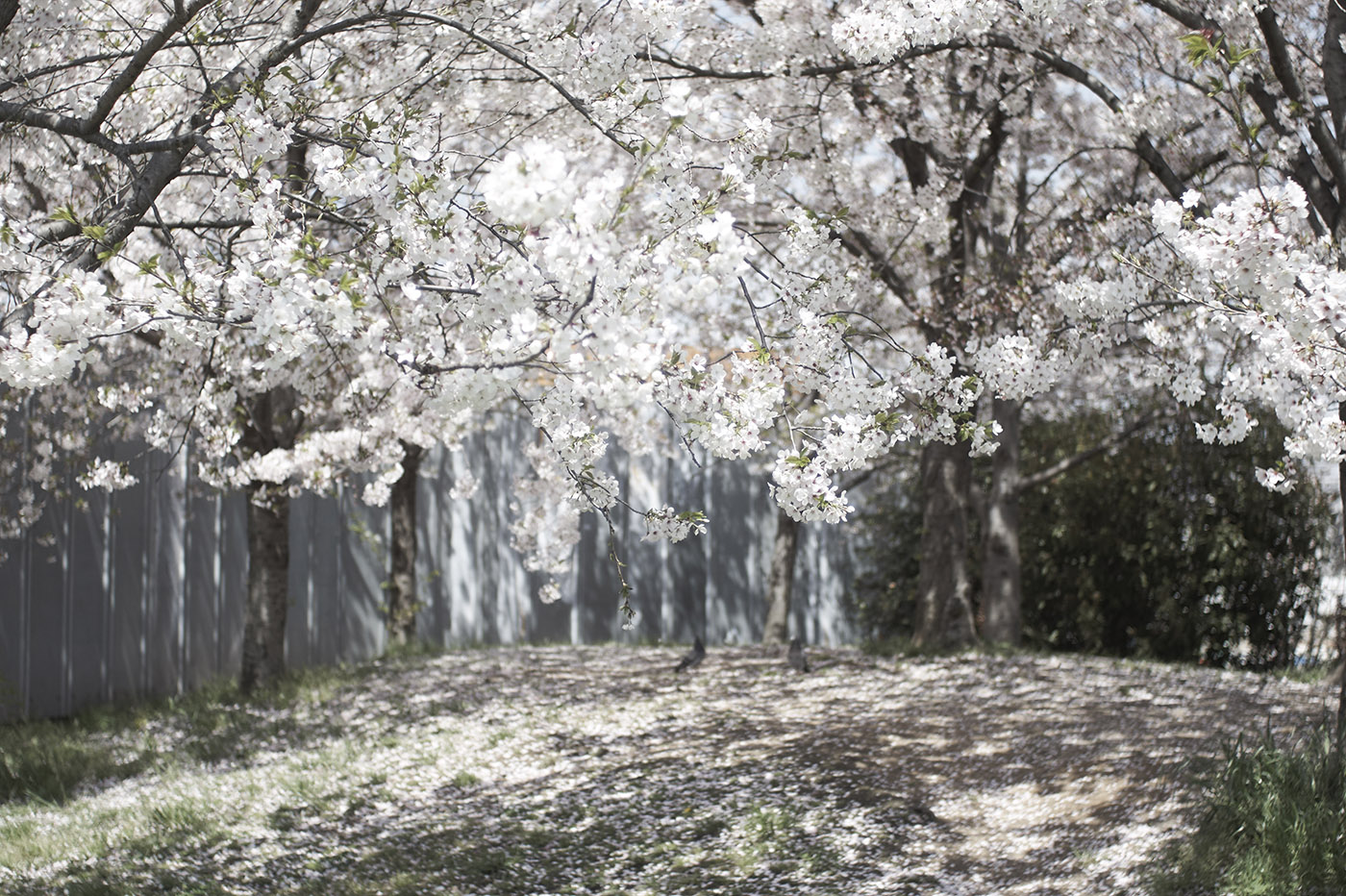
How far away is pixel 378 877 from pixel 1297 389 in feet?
12.1

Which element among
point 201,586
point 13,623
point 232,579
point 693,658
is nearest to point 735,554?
point 693,658

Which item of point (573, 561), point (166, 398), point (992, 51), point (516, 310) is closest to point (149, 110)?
point (166, 398)

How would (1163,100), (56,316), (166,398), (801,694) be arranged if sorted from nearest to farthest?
(56,316) < (1163,100) < (166,398) < (801,694)

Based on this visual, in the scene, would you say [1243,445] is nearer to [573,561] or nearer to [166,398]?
[573,561]

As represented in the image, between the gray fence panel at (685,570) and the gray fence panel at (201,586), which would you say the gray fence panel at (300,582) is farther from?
the gray fence panel at (685,570)

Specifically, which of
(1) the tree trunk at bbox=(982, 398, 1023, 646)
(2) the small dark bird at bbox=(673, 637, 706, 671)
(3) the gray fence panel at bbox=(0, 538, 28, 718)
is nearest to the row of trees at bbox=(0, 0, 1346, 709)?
(1) the tree trunk at bbox=(982, 398, 1023, 646)

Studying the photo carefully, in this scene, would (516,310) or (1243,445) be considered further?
(1243,445)

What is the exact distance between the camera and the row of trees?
8.81 feet

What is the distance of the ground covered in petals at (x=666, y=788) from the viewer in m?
4.06

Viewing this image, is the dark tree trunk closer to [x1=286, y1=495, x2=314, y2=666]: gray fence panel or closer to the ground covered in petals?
the ground covered in petals

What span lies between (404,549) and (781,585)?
10.0 ft

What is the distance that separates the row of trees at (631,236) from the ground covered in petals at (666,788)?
1.31 m

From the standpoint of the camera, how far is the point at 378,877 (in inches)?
160

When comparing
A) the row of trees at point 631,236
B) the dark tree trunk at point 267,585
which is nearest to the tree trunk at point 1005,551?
the row of trees at point 631,236
